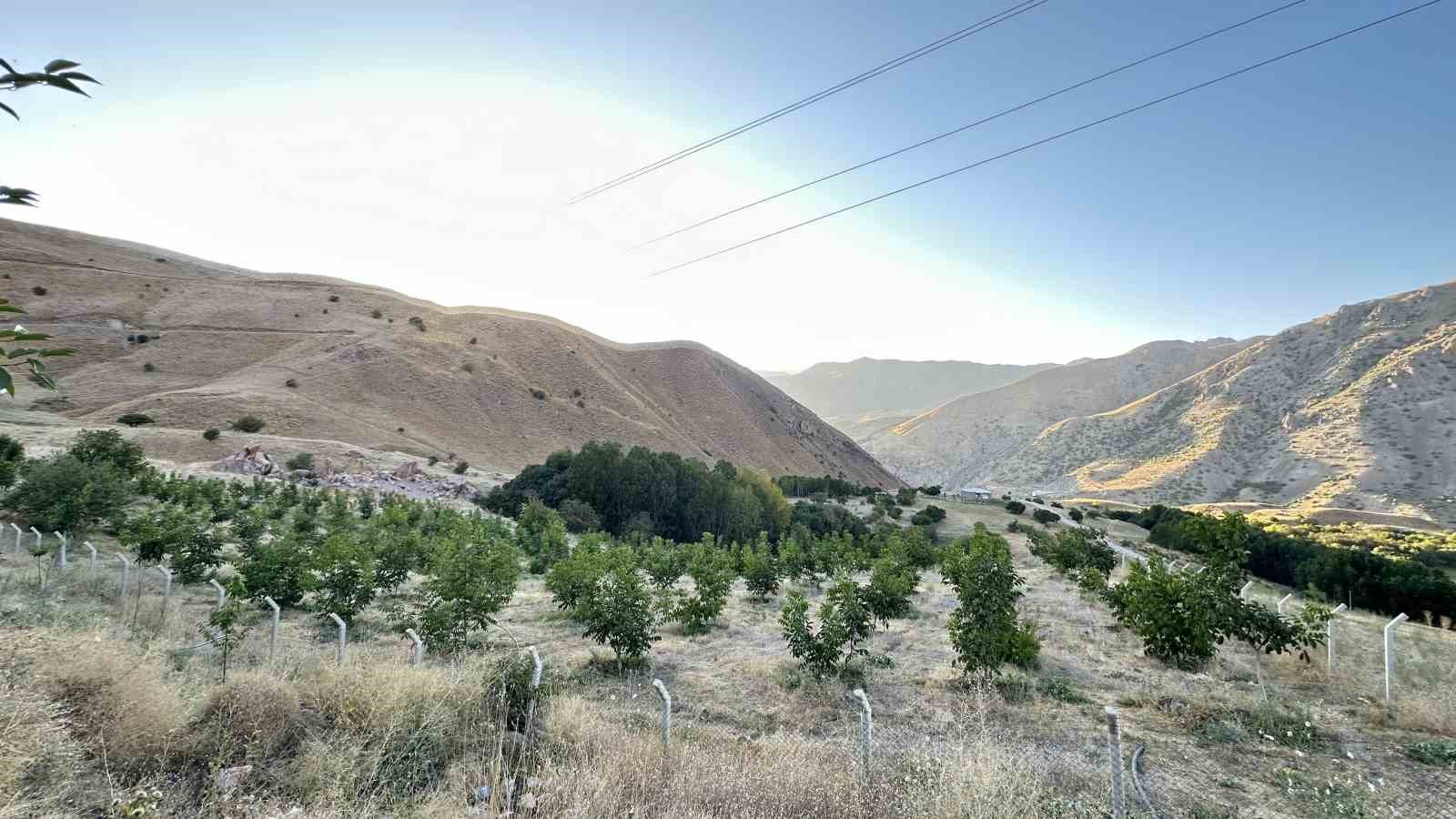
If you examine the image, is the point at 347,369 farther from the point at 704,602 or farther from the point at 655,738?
the point at 655,738

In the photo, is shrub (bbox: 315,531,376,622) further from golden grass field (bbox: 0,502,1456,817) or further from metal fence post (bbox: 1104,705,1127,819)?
metal fence post (bbox: 1104,705,1127,819)

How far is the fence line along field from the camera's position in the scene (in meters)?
5.48

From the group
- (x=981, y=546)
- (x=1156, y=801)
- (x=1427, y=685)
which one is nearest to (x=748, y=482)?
(x=981, y=546)

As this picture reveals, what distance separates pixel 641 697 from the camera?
9820 millimetres

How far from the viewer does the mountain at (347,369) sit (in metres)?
54.1

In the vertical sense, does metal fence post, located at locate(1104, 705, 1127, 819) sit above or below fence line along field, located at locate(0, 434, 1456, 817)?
above

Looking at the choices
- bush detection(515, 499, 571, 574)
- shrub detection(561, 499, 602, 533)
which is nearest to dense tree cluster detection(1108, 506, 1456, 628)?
bush detection(515, 499, 571, 574)

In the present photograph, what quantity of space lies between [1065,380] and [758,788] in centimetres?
16469

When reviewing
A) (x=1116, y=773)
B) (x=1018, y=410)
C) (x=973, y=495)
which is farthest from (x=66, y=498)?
(x=1018, y=410)

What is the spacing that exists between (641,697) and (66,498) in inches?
819

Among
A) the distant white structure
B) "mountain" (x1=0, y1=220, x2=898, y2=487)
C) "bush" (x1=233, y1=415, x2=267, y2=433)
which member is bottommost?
the distant white structure

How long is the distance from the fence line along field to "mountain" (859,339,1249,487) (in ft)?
368

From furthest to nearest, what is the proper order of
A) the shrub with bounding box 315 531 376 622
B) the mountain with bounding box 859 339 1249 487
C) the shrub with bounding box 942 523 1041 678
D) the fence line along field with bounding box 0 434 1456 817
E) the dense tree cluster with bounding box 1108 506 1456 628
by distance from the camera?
the mountain with bounding box 859 339 1249 487 < the dense tree cluster with bounding box 1108 506 1456 628 < the shrub with bounding box 315 531 376 622 < the shrub with bounding box 942 523 1041 678 < the fence line along field with bounding box 0 434 1456 817

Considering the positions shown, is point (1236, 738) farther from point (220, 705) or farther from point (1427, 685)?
point (220, 705)
